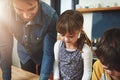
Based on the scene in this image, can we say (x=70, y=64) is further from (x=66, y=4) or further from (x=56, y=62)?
(x=66, y=4)

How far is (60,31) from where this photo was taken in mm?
747

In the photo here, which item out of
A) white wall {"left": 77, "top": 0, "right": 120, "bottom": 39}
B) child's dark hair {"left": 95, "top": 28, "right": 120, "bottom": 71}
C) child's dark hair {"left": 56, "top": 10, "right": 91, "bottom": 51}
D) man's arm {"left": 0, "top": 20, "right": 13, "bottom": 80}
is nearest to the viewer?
child's dark hair {"left": 95, "top": 28, "right": 120, "bottom": 71}

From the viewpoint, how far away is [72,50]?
31.6 inches

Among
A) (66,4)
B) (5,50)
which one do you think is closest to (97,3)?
(66,4)

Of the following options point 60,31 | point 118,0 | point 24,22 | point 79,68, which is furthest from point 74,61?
point 118,0

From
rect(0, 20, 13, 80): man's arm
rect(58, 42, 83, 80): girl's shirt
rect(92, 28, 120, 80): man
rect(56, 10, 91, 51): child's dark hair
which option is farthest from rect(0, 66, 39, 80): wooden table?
rect(92, 28, 120, 80): man

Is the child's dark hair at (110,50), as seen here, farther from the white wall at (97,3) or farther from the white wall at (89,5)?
the white wall at (97,3)

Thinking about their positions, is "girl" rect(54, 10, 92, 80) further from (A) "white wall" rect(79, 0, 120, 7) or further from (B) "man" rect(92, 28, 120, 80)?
(A) "white wall" rect(79, 0, 120, 7)

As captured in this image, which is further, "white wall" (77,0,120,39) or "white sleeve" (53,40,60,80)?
"white wall" (77,0,120,39)

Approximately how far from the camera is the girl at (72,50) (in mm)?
737

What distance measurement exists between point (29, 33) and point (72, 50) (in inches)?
7.2

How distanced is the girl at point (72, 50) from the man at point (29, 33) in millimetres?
38

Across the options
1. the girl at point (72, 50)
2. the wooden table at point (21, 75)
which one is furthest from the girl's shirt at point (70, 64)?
the wooden table at point (21, 75)

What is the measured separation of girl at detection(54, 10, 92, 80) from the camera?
0.74 metres
